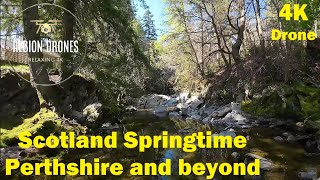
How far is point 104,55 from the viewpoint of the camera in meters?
11.7

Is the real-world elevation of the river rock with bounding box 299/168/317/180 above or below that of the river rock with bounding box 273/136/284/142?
below

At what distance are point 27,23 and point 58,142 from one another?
3.52m

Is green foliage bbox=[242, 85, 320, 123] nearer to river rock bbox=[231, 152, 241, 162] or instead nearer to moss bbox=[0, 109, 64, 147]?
river rock bbox=[231, 152, 241, 162]

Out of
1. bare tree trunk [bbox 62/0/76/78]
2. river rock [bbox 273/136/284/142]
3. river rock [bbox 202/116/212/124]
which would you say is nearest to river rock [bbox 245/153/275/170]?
river rock [bbox 273/136/284/142]

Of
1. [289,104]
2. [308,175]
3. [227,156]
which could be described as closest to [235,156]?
[227,156]

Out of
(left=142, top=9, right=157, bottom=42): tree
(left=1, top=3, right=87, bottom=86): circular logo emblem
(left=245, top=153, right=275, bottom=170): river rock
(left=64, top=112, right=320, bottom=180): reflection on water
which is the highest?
(left=142, top=9, right=157, bottom=42): tree

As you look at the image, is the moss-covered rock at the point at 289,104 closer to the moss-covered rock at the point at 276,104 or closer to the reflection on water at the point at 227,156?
the moss-covered rock at the point at 276,104

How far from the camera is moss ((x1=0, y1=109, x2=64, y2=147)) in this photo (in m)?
8.17

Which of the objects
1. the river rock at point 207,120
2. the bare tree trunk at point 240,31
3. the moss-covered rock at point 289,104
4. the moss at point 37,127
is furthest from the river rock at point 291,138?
the bare tree trunk at point 240,31

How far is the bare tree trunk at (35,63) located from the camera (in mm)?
9168

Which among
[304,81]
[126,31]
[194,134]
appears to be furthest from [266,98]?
[126,31]

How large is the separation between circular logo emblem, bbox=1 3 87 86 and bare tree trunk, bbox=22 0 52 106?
3 cm

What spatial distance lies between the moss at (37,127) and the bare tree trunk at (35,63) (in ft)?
1.60

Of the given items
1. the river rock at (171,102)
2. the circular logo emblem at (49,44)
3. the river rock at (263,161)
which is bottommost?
the river rock at (263,161)
